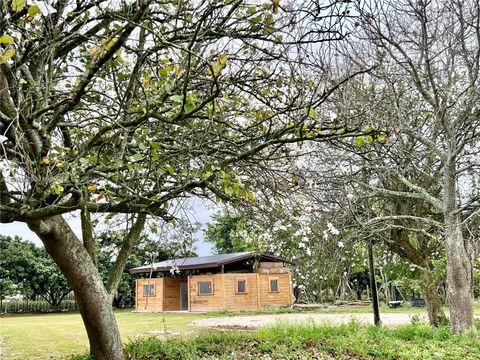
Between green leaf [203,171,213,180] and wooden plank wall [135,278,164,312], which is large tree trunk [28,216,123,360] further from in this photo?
wooden plank wall [135,278,164,312]

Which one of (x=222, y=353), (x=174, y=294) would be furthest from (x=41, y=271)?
(x=222, y=353)

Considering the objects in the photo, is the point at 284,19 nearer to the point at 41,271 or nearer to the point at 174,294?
the point at 174,294

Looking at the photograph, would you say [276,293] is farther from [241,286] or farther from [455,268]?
[455,268]

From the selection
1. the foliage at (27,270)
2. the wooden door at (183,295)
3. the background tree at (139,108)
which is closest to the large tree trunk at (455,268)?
the background tree at (139,108)

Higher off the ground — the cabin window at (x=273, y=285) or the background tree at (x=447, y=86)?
the background tree at (x=447, y=86)

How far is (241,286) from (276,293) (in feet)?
8.07

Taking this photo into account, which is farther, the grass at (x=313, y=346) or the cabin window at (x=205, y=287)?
the cabin window at (x=205, y=287)

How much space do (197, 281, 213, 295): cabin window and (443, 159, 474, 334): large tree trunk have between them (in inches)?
681

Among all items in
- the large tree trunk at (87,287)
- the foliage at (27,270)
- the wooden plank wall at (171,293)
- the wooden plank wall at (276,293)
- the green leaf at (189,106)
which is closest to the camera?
the green leaf at (189,106)

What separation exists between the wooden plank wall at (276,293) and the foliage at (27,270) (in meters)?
13.1

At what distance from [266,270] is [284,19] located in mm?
22554

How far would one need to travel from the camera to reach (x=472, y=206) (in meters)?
7.99

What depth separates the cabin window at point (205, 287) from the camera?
24.2m

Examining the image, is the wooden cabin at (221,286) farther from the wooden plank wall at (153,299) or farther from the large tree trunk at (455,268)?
the large tree trunk at (455,268)
